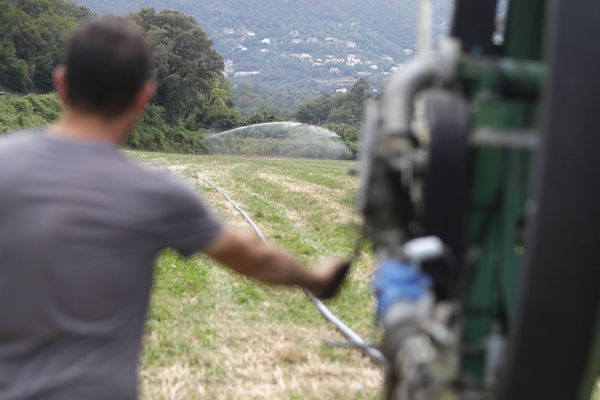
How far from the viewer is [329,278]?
278 centimetres

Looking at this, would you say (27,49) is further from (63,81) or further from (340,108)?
(63,81)

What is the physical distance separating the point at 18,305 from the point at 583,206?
1326 millimetres

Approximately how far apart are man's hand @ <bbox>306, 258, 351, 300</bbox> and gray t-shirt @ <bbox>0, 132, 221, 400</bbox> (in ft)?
2.19

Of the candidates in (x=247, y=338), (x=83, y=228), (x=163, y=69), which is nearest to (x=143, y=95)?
(x=83, y=228)

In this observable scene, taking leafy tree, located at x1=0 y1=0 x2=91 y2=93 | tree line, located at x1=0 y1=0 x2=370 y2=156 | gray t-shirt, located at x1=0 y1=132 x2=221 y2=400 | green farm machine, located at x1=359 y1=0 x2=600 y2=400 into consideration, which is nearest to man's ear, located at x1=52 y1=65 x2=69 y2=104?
gray t-shirt, located at x1=0 y1=132 x2=221 y2=400

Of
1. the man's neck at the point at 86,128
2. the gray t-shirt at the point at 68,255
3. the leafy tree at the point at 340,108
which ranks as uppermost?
the man's neck at the point at 86,128

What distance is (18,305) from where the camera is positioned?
7.06ft

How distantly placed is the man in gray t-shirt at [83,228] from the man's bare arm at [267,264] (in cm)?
18

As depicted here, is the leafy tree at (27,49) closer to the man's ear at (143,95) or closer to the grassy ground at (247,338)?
the grassy ground at (247,338)

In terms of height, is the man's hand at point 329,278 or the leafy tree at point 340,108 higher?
the man's hand at point 329,278

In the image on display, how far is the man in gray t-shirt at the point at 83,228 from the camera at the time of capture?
83.9 inches

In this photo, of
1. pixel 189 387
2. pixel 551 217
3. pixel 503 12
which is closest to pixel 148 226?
pixel 551 217

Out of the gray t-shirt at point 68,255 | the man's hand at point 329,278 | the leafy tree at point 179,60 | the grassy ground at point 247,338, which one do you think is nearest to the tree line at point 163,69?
the leafy tree at point 179,60

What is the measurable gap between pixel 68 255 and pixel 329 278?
925 mm
